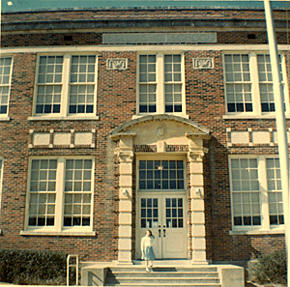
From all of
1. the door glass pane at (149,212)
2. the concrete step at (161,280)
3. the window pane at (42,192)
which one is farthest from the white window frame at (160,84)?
the concrete step at (161,280)

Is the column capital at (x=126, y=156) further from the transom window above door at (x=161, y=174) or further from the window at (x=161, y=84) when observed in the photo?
the window at (x=161, y=84)

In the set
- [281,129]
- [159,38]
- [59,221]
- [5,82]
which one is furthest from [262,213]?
[5,82]

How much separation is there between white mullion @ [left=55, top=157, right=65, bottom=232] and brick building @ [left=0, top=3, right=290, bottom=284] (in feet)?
0.12

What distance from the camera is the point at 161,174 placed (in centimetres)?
1246

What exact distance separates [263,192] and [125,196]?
508 cm

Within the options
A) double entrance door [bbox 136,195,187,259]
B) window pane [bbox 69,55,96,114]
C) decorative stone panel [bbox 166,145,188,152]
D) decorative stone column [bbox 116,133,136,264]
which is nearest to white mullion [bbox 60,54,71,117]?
window pane [bbox 69,55,96,114]

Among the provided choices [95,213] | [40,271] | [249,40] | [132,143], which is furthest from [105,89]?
[40,271]

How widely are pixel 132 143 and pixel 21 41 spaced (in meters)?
6.40

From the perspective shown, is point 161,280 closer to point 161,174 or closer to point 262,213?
point 161,174

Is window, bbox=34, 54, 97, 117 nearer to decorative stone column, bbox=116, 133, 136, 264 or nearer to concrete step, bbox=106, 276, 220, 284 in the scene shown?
decorative stone column, bbox=116, 133, 136, 264

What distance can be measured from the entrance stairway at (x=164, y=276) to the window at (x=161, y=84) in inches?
223

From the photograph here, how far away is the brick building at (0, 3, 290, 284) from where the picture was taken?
11.8 meters

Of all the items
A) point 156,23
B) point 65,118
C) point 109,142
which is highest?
point 156,23

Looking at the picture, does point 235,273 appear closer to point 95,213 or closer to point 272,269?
point 272,269
